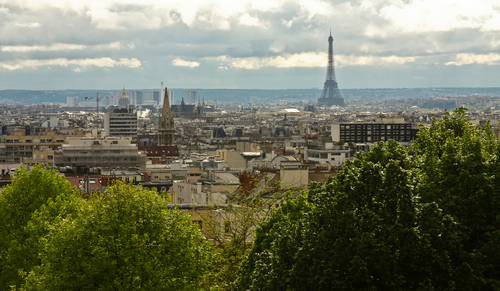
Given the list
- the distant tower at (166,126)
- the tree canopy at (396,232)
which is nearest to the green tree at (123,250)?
the tree canopy at (396,232)

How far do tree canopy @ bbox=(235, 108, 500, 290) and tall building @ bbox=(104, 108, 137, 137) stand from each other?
155 meters

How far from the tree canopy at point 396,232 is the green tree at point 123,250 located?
219cm

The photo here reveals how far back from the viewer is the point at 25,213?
25.1 m

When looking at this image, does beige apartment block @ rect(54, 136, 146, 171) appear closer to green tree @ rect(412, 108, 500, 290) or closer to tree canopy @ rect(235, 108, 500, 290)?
green tree @ rect(412, 108, 500, 290)

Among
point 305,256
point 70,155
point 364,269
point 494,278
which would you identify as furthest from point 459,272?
point 70,155

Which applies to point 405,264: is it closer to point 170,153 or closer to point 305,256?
point 305,256

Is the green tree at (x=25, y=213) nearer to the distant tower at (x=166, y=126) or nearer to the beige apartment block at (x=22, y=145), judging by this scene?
the beige apartment block at (x=22, y=145)

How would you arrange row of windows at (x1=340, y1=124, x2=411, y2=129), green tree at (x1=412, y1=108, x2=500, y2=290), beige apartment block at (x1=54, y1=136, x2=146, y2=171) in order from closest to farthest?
green tree at (x1=412, y1=108, x2=500, y2=290) < beige apartment block at (x1=54, y1=136, x2=146, y2=171) < row of windows at (x1=340, y1=124, x2=411, y2=129)

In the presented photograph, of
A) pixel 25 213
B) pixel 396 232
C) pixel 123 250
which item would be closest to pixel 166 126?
pixel 25 213

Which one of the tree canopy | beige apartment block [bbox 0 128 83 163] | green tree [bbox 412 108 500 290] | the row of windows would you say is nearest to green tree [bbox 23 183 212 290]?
the tree canopy

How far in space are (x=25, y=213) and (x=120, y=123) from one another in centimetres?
14715

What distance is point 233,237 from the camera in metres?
22.8

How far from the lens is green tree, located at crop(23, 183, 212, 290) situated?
17.9 metres

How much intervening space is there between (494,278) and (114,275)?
828 cm
